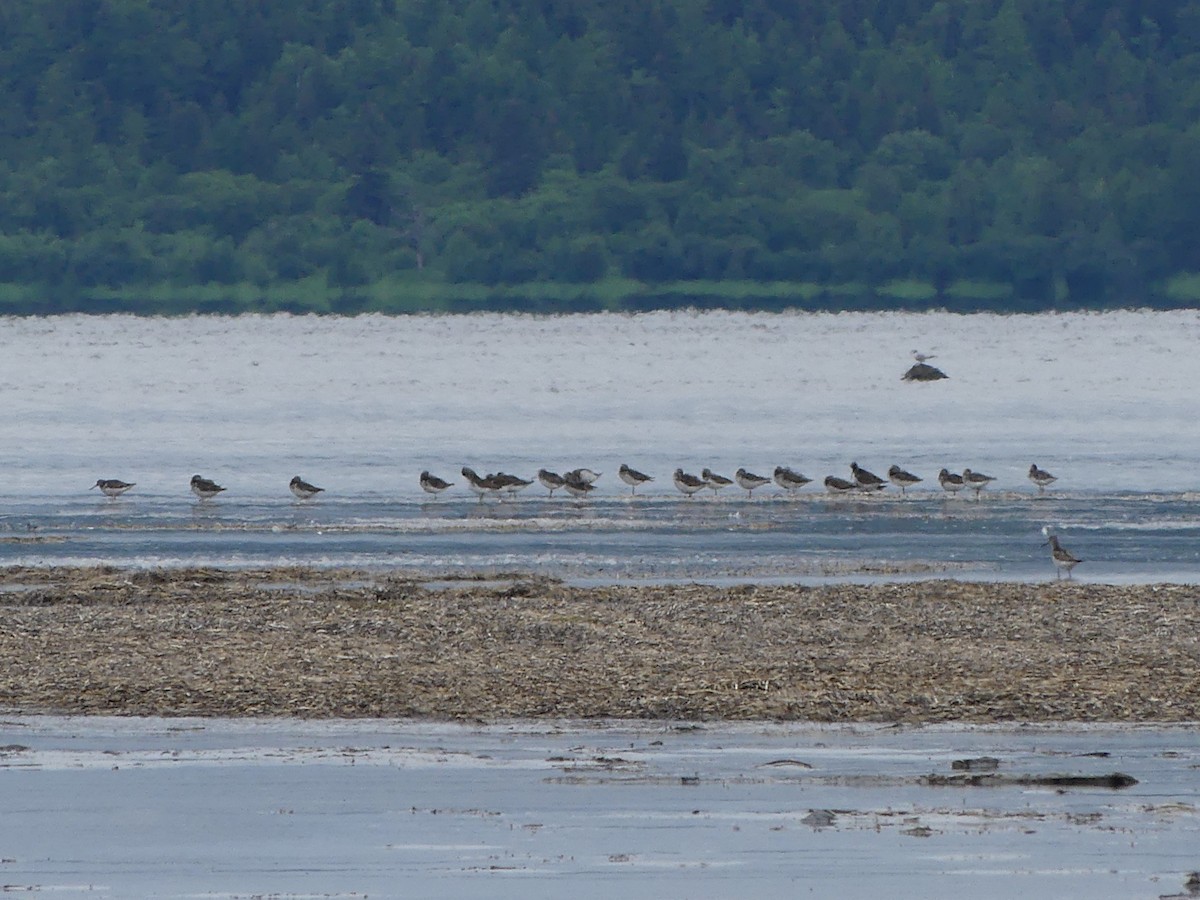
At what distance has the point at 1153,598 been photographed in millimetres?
15953

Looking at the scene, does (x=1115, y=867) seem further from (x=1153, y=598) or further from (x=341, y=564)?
(x=341, y=564)

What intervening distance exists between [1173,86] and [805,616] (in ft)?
368

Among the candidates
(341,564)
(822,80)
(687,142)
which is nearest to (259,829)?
(341,564)

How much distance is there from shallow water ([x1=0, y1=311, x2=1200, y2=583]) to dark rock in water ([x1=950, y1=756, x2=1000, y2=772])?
7.30 metres

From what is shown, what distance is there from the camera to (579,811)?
32.0 ft

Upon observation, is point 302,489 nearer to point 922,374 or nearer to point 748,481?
point 748,481

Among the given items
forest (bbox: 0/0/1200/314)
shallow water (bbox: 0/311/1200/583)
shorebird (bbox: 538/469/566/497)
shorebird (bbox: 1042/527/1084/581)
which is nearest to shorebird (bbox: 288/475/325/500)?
shallow water (bbox: 0/311/1200/583)

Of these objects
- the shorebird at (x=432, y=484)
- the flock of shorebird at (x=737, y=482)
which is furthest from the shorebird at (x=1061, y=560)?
the shorebird at (x=432, y=484)

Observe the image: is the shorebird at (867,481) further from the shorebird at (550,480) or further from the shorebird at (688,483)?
the shorebird at (550,480)

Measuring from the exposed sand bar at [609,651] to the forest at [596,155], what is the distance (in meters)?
88.3

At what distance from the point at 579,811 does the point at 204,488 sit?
15.8 meters

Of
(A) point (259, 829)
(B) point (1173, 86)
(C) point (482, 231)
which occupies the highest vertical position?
(B) point (1173, 86)

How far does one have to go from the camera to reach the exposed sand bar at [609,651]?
12148 mm

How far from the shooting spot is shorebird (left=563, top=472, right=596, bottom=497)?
25656 mm
